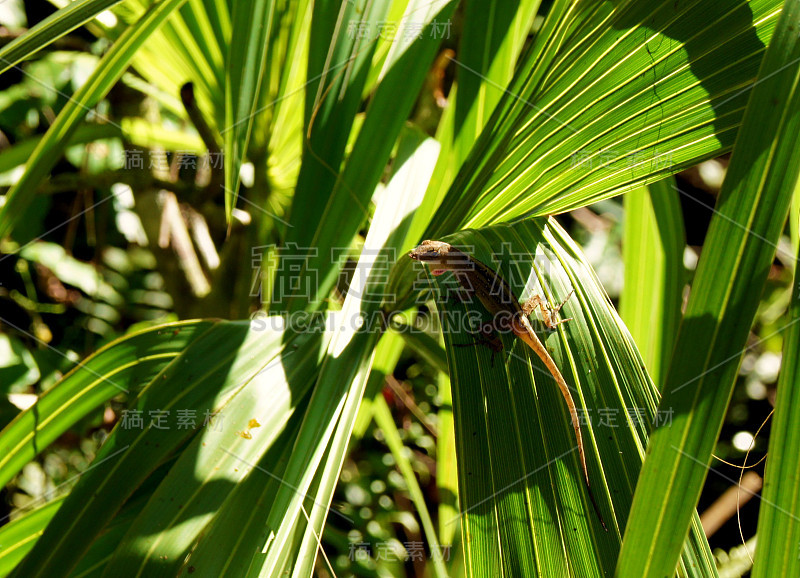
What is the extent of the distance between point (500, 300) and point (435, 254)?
0.71ft

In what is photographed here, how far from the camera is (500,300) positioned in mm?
1063

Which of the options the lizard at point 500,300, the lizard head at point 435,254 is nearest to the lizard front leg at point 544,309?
the lizard at point 500,300

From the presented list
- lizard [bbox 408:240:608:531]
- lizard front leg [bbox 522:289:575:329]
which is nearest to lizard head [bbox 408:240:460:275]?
lizard [bbox 408:240:608:531]

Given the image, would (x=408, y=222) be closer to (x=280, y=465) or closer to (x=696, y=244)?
(x=280, y=465)

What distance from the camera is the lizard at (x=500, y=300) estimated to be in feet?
2.14

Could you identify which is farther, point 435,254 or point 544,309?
point 435,254

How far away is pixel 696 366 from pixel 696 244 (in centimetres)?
242

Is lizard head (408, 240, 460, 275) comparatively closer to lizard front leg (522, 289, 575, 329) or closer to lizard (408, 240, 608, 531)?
lizard (408, 240, 608, 531)

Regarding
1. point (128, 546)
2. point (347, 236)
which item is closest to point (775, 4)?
point (347, 236)

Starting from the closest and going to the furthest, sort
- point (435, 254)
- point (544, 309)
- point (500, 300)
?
point (544, 309) < point (435, 254) < point (500, 300)

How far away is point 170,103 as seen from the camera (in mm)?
1583

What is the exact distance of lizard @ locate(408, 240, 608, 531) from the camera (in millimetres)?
651

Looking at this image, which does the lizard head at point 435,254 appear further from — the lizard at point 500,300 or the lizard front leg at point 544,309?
the lizard front leg at point 544,309

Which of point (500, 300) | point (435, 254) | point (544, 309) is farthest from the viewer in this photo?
point (500, 300)
